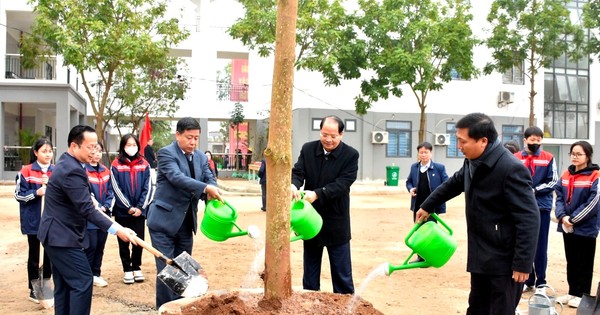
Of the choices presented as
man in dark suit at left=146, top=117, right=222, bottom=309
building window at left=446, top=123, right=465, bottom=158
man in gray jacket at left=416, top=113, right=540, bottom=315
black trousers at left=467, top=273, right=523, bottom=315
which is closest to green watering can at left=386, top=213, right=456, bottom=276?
man in gray jacket at left=416, top=113, right=540, bottom=315

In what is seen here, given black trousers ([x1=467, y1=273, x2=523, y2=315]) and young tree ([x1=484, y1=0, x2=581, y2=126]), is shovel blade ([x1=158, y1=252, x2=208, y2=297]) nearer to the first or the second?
black trousers ([x1=467, y1=273, x2=523, y2=315])

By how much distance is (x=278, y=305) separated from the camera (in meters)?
3.23

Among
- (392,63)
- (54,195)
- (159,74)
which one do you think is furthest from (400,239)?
(159,74)

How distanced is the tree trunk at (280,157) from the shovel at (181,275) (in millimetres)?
480

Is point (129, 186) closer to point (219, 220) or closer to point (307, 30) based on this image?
point (219, 220)

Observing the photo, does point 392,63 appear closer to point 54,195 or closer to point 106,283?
point 106,283

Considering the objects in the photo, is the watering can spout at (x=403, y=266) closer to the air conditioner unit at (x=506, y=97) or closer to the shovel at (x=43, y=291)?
the shovel at (x=43, y=291)

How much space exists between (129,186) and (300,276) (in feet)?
6.77

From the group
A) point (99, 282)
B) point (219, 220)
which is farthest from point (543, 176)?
point (99, 282)

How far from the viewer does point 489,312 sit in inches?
127

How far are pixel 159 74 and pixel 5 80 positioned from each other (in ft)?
16.4

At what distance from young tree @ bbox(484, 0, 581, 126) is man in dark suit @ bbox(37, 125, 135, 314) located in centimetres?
1517

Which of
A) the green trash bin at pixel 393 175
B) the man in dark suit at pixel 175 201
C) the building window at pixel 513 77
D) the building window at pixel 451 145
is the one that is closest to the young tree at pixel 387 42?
the green trash bin at pixel 393 175

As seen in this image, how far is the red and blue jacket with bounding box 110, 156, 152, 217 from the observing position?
5.68 meters
